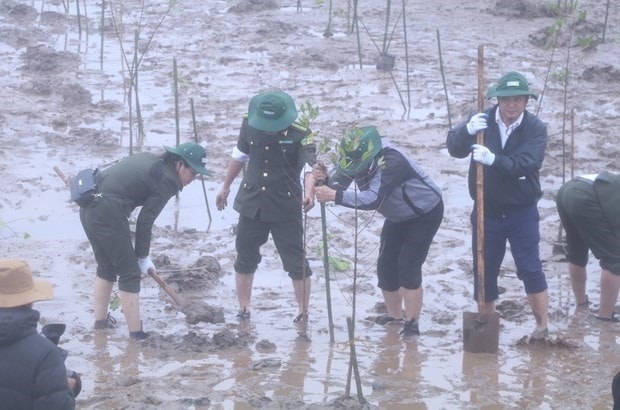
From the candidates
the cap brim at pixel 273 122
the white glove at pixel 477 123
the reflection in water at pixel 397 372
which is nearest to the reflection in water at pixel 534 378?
the reflection in water at pixel 397 372

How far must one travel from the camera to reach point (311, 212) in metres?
10.4

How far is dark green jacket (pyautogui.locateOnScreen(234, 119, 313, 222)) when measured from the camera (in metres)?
7.42

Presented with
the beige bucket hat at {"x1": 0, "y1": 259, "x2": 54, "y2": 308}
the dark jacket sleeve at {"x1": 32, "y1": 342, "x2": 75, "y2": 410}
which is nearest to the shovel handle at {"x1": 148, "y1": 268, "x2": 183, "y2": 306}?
the beige bucket hat at {"x1": 0, "y1": 259, "x2": 54, "y2": 308}

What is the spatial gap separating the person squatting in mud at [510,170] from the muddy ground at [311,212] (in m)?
0.59

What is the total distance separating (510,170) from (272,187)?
5.26ft

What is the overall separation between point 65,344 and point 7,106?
676cm

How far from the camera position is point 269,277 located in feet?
29.0

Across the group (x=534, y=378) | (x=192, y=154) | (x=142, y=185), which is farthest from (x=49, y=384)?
(x=534, y=378)

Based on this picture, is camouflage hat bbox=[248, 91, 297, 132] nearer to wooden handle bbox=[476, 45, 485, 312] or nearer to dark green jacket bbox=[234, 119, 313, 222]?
dark green jacket bbox=[234, 119, 313, 222]

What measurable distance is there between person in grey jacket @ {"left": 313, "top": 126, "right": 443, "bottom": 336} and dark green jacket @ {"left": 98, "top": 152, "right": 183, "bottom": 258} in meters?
1.05

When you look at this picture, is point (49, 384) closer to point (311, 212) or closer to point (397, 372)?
point (397, 372)

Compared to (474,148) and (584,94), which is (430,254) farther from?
(584,94)

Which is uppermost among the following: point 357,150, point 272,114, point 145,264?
point 272,114

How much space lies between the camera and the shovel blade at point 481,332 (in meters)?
7.13
